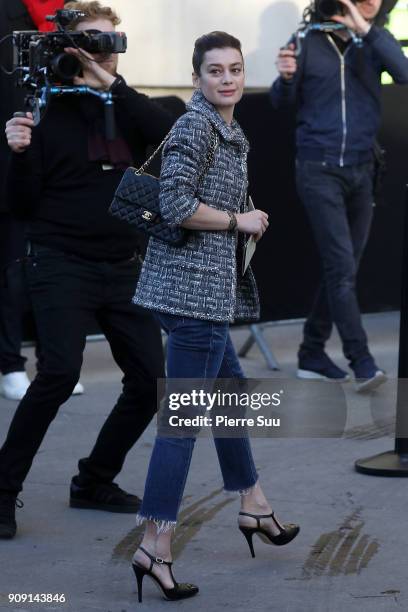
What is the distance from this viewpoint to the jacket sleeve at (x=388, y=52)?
755 cm

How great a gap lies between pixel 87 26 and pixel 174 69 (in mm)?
3290

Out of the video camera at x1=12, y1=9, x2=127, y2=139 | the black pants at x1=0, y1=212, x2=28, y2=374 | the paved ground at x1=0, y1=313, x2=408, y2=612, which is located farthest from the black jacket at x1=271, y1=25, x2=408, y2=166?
the video camera at x1=12, y1=9, x2=127, y2=139

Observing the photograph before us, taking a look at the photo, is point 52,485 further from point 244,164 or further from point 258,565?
point 244,164

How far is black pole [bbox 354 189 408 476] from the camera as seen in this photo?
6004 millimetres

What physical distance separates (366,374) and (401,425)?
159 cm

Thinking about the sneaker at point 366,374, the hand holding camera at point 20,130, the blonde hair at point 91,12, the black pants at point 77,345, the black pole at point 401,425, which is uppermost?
the blonde hair at point 91,12

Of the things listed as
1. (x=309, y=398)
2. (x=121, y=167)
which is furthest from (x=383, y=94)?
(x=121, y=167)

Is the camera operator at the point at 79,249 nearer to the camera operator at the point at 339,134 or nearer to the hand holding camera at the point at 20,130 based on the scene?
the hand holding camera at the point at 20,130

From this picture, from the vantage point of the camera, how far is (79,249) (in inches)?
203

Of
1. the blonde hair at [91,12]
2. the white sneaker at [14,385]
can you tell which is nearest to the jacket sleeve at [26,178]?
the blonde hair at [91,12]

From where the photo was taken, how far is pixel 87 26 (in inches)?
205

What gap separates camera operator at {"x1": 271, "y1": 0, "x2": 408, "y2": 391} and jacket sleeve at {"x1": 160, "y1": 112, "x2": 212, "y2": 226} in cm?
332

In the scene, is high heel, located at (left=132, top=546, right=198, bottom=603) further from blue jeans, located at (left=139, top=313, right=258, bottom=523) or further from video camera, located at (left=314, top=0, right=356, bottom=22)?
video camera, located at (left=314, top=0, right=356, bottom=22)

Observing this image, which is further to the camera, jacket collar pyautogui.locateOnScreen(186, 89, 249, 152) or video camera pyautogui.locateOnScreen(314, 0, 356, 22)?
video camera pyautogui.locateOnScreen(314, 0, 356, 22)
